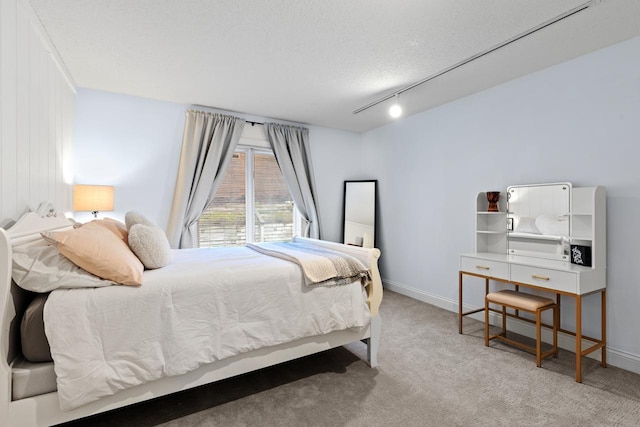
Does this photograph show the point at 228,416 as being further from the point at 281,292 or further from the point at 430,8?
the point at 430,8

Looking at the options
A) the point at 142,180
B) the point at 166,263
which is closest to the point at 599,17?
the point at 166,263

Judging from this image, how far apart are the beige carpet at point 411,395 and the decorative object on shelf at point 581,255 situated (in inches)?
31.4

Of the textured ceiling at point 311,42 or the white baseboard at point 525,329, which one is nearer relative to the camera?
the textured ceiling at point 311,42

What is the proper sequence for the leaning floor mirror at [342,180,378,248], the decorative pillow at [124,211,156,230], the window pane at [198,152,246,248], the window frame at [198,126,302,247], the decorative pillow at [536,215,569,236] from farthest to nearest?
the leaning floor mirror at [342,180,378,248]
the window frame at [198,126,302,247]
the window pane at [198,152,246,248]
the decorative pillow at [536,215,569,236]
the decorative pillow at [124,211,156,230]

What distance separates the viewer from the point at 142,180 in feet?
11.8

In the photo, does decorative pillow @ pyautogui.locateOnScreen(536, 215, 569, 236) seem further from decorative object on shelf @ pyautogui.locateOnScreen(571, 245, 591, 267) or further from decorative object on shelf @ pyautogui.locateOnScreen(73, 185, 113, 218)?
decorative object on shelf @ pyautogui.locateOnScreen(73, 185, 113, 218)

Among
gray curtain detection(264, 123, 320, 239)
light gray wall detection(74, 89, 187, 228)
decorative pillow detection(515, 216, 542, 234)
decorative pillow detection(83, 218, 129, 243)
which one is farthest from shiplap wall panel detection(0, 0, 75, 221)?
decorative pillow detection(515, 216, 542, 234)

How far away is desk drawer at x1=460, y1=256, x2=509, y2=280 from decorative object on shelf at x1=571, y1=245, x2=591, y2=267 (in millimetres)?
502

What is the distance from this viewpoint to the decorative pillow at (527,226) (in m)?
2.89

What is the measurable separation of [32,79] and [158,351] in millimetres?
1994

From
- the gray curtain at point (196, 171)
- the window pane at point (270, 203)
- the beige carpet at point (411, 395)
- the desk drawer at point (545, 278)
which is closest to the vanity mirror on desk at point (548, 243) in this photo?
the desk drawer at point (545, 278)

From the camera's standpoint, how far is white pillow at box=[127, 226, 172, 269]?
1.97 metres

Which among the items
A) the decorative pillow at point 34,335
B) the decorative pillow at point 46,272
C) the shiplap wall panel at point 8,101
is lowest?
the decorative pillow at point 34,335

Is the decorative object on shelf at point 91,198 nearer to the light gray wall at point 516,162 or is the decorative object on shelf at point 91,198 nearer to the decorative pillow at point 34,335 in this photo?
the decorative pillow at point 34,335
